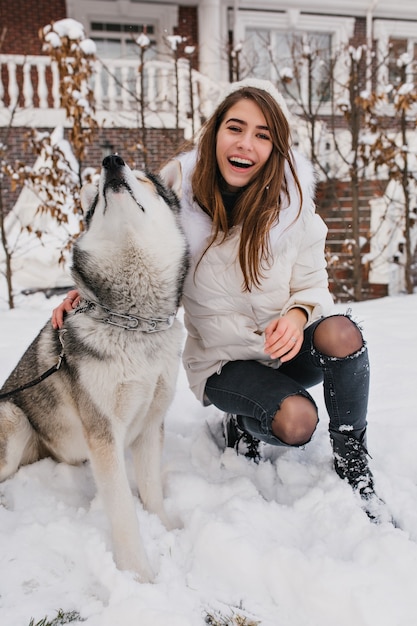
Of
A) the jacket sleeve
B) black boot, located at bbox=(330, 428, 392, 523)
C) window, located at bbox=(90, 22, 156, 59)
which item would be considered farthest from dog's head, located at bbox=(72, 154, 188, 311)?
window, located at bbox=(90, 22, 156, 59)

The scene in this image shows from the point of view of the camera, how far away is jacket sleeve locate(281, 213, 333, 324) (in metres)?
2.05

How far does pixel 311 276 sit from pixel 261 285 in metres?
0.24

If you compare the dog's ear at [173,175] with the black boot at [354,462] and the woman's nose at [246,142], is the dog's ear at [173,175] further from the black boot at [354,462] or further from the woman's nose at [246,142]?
the black boot at [354,462]

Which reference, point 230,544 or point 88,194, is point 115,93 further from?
point 230,544

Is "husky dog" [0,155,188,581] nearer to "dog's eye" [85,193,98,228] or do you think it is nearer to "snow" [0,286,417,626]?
"dog's eye" [85,193,98,228]

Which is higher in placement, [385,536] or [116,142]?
[116,142]

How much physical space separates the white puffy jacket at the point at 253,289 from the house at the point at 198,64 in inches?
172

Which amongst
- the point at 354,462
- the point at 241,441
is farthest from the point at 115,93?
the point at 354,462

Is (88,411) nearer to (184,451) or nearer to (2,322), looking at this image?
(184,451)

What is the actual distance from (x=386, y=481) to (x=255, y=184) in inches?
52.7

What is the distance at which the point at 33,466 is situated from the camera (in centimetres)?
207

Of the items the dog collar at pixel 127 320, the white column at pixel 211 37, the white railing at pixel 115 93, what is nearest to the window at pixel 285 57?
the white column at pixel 211 37

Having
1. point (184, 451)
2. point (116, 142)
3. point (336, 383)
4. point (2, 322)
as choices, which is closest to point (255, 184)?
point (336, 383)

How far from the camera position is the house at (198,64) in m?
7.22
